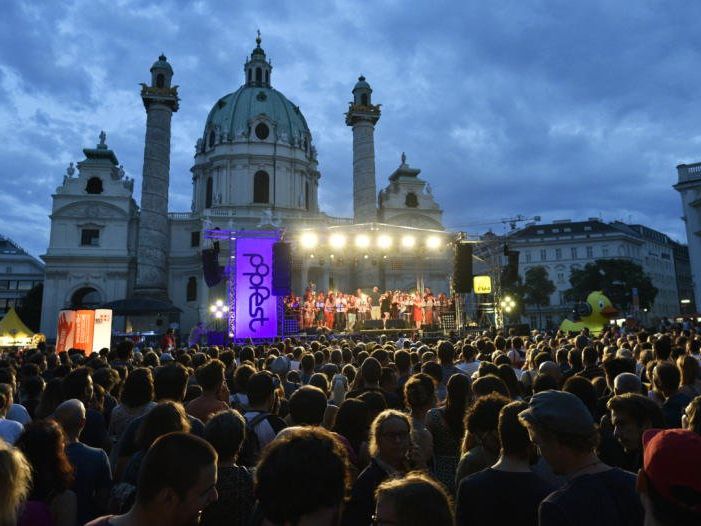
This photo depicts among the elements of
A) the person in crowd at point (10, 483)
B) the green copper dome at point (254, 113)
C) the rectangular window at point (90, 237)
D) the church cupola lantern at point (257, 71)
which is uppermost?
the church cupola lantern at point (257, 71)

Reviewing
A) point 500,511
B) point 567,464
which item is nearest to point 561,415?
point 567,464

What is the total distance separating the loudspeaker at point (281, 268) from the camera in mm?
20344

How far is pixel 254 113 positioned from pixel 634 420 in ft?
184

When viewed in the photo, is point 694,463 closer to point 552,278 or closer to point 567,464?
point 567,464

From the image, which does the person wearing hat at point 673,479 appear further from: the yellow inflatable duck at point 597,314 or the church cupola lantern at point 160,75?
the church cupola lantern at point 160,75

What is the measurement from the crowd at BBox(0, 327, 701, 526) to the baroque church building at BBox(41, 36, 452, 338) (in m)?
26.4

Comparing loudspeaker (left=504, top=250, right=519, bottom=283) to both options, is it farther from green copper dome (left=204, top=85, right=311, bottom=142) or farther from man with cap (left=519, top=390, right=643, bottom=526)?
green copper dome (left=204, top=85, right=311, bottom=142)

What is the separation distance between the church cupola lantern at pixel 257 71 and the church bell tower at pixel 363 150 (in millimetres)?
20819

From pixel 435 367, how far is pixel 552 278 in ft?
225

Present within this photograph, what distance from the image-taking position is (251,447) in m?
3.63

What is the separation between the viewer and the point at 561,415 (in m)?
2.46

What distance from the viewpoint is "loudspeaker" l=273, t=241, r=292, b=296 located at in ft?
66.7

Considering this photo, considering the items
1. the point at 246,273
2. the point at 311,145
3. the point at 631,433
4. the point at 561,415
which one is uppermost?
the point at 311,145

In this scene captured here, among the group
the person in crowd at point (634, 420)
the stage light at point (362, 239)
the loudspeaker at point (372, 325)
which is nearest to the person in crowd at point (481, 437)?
the person in crowd at point (634, 420)
